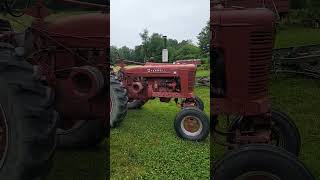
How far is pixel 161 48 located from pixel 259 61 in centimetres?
77

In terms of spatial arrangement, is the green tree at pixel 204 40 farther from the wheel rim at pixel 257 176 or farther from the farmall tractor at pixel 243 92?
the wheel rim at pixel 257 176

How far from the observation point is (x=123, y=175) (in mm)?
2084

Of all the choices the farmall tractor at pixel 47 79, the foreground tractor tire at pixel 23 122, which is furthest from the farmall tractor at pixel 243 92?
the foreground tractor tire at pixel 23 122

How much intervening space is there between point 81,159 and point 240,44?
54.0 inches

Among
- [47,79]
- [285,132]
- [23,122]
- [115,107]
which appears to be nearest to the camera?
[115,107]

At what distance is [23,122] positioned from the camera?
242 cm

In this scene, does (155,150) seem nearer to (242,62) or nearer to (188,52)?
(188,52)

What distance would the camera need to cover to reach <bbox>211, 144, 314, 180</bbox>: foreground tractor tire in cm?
247

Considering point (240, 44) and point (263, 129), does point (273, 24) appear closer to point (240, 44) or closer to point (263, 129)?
point (240, 44)

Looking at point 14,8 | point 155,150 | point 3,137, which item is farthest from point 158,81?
point 155,150

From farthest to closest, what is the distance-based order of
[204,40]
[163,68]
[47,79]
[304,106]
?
[304,106] → [163,68] → [47,79] → [204,40]

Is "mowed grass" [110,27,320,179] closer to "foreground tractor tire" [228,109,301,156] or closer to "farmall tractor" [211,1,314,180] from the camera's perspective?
"farmall tractor" [211,1,314,180]

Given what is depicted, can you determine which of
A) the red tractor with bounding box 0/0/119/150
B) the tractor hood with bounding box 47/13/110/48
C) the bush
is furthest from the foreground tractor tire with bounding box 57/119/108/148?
the bush

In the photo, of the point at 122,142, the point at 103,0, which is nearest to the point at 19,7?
the point at 103,0
